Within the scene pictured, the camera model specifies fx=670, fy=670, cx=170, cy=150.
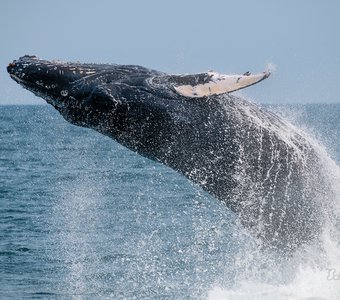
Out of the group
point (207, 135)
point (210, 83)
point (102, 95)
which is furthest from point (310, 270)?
point (102, 95)

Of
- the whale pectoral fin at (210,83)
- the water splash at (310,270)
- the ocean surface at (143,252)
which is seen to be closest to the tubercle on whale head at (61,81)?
the whale pectoral fin at (210,83)

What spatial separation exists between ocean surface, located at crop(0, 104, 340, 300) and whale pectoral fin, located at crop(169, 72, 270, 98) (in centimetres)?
206

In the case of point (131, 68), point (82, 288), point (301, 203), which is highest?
point (131, 68)

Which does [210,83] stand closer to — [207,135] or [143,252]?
[207,135]

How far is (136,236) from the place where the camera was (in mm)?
15219

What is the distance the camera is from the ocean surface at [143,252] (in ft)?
33.0

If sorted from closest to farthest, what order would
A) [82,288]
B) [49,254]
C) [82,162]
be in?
[82,288], [49,254], [82,162]

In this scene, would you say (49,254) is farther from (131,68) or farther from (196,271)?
(131,68)

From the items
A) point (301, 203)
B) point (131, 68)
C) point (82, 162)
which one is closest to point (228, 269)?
point (301, 203)

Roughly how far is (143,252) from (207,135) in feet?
19.3

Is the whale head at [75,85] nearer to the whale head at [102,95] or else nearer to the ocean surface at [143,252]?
the whale head at [102,95]

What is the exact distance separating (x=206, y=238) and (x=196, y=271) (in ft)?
7.94

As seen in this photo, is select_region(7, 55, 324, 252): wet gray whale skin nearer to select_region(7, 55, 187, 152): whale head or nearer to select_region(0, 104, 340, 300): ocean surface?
select_region(7, 55, 187, 152): whale head

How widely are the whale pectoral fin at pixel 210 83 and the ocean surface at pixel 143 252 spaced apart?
206 centimetres
